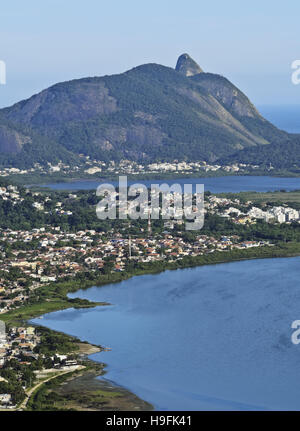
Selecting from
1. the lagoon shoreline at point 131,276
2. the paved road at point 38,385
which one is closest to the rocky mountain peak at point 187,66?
the lagoon shoreline at point 131,276

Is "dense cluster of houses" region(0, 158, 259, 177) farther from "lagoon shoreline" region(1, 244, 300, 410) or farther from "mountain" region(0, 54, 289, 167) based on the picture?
"lagoon shoreline" region(1, 244, 300, 410)

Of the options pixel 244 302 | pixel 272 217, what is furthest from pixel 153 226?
pixel 244 302

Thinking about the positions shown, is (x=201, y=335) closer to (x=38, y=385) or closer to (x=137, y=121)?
(x=38, y=385)

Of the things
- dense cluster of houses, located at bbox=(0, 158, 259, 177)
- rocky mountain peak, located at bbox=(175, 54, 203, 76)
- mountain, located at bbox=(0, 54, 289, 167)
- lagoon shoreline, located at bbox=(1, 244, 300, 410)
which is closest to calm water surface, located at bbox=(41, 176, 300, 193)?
dense cluster of houses, located at bbox=(0, 158, 259, 177)

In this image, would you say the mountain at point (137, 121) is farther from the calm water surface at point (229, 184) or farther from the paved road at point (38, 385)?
the paved road at point (38, 385)

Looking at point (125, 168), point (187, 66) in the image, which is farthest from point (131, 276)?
point (187, 66)
